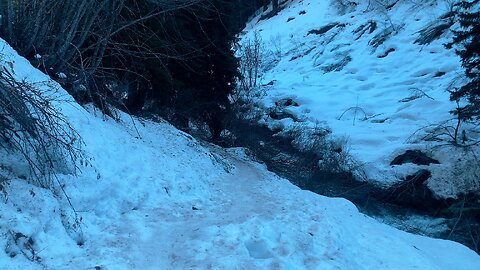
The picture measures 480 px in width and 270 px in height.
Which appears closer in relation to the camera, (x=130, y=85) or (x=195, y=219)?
(x=195, y=219)

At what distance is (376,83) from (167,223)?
1429 cm

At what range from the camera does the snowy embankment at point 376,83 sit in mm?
11656

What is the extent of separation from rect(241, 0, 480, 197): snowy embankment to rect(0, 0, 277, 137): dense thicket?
3257 millimetres

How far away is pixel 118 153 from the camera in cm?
604

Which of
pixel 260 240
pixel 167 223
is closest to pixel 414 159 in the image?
pixel 260 240

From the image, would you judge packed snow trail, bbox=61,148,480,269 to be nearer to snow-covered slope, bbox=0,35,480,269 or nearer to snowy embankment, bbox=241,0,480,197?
snow-covered slope, bbox=0,35,480,269

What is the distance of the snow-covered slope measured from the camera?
13.5 ft

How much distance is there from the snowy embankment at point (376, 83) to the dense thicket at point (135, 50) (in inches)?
128

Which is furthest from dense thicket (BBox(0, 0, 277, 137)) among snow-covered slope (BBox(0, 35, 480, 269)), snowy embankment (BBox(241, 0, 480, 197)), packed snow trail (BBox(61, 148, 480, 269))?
snowy embankment (BBox(241, 0, 480, 197))

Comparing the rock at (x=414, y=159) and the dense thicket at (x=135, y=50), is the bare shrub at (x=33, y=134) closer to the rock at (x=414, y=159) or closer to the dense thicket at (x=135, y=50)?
the dense thicket at (x=135, y=50)

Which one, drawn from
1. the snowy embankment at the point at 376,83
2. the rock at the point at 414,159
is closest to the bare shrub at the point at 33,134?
the snowy embankment at the point at 376,83

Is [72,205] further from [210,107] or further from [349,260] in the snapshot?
[210,107]

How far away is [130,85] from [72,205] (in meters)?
5.61

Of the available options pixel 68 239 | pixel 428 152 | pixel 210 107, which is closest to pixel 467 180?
pixel 428 152
